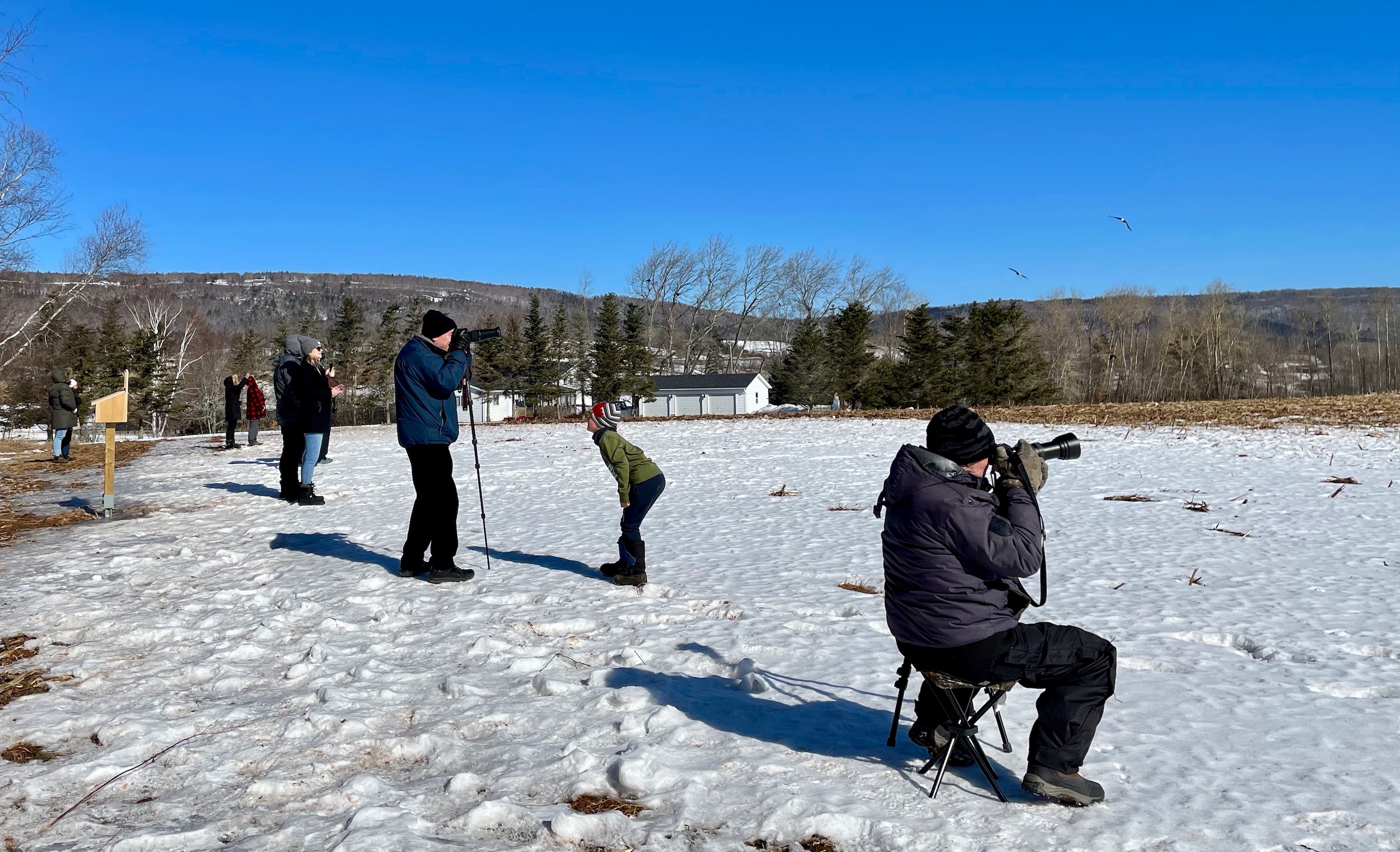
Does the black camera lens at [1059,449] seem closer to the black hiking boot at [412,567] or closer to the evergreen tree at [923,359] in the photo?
the black hiking boot at [412,567]

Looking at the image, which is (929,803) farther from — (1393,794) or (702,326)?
(702,326)

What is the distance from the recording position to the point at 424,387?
747 centimetres

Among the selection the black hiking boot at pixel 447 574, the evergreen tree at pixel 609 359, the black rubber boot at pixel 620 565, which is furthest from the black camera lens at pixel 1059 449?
the evergreen tree at pixel 609 359

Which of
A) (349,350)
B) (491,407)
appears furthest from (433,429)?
(491,407)

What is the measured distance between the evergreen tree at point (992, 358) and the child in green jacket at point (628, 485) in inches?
2121

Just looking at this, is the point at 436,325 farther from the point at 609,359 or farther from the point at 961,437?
the point at 609,359

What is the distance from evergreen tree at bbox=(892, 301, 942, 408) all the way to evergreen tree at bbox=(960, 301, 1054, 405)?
7.50ft

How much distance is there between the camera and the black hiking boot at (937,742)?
13.3 feet

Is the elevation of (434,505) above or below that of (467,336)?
below

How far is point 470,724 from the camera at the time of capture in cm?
461

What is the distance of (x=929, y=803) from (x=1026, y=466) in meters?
1.53

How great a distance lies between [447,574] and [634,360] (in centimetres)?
5823

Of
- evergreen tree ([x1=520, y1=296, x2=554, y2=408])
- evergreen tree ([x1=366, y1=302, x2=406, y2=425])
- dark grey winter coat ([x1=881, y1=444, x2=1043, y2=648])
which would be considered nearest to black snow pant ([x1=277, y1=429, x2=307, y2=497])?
dark grey winter coat ([x1=881, y1=444, x2=1043, y2=648])

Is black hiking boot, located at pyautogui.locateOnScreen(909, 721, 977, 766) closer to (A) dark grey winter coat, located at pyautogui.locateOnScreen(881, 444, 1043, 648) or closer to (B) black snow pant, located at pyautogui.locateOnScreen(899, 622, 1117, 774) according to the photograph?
(B) black snow pant, located at pyautogui.locateOnScreen(899, 622, 1117, 774)
